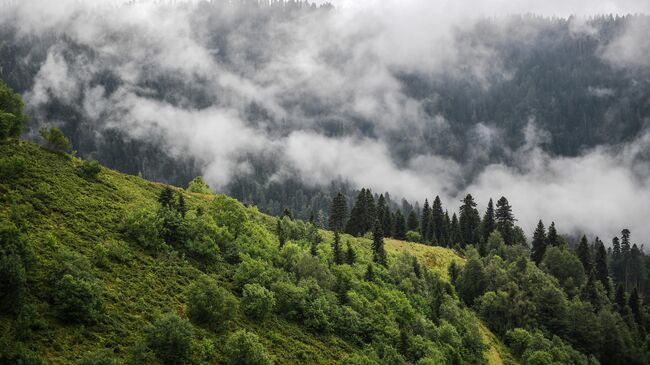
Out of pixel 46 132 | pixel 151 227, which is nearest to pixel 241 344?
pixel 151 227

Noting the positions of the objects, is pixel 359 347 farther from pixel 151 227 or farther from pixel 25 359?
pixel 25 359

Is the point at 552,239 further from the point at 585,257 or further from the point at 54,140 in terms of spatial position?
the point at 54,140

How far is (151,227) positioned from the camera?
235 ft

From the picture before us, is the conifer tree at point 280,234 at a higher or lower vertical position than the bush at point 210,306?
higher

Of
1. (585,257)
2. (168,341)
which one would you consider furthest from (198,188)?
(585,257)

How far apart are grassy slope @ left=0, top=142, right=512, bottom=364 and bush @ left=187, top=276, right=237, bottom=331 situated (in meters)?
1.95

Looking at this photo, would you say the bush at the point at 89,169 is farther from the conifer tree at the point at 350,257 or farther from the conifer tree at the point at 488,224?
the conifer tree at the point at 488,224

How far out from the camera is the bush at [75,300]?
48.0 m

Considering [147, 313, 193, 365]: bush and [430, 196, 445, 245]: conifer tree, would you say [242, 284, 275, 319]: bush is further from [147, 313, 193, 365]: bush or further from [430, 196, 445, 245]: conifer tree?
[430, 196, 445, 245]: conifer tree

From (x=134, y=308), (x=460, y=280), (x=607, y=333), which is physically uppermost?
(x=460, y=280)

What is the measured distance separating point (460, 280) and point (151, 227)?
78717 millimetres

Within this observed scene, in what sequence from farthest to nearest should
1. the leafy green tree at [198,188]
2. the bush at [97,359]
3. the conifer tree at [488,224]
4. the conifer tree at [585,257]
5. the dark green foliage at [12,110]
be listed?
1. the conifer tree at [488,224]
2. the conifer tree at [585,257]
3. the leafy green tree at [198,188]
4. the dark green foliage at [12,110]
5. the bush at [97,359]

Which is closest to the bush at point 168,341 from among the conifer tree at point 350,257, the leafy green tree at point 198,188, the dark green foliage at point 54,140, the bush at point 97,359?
the bush at point 97,359

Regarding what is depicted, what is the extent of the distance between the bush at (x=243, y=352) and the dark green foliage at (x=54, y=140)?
4647cm
